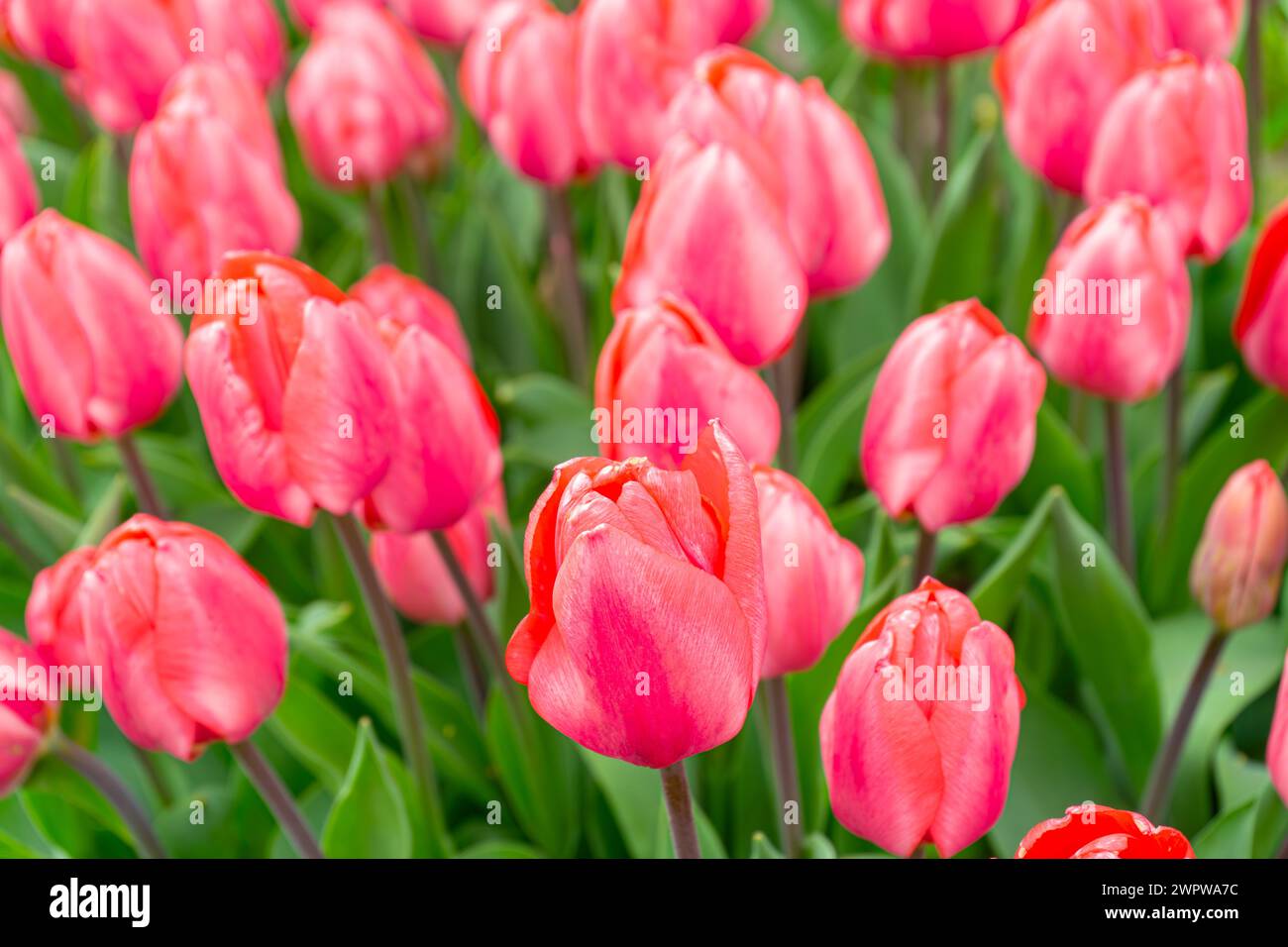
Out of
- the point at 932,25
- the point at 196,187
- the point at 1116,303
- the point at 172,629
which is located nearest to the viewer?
the point at 172,629

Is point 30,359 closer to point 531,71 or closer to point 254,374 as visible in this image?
point 254,374

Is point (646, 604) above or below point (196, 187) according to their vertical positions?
below

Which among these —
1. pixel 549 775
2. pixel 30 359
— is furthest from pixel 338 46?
pixel 549 775

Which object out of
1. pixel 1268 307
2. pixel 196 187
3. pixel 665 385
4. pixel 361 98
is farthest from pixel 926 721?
pixel 361 98

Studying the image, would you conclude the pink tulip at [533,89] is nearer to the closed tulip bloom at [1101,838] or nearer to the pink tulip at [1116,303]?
the pink tulip at [1116,303]

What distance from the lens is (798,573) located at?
646 mm

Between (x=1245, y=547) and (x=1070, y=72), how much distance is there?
1.02ft

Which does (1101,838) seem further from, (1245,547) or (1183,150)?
(1183,150)

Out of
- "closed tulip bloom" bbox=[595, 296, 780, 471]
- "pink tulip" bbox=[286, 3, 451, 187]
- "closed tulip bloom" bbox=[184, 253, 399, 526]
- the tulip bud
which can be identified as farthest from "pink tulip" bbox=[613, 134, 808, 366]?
"pink tulip" bbox=[286, 3, 451, 187]

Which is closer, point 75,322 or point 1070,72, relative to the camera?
point 75,322

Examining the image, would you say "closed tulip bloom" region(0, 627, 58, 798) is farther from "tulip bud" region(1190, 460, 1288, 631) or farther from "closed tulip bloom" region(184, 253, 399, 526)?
"tulip bud" region(1190, 460, 1288, 631)

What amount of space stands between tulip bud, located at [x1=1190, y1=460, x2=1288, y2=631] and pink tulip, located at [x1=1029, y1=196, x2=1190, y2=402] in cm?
8

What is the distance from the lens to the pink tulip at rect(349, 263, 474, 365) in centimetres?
94

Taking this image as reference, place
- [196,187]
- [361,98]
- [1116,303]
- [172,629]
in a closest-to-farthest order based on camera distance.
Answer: [172,629]
[1116,303]
[196,187]
[361,98]
